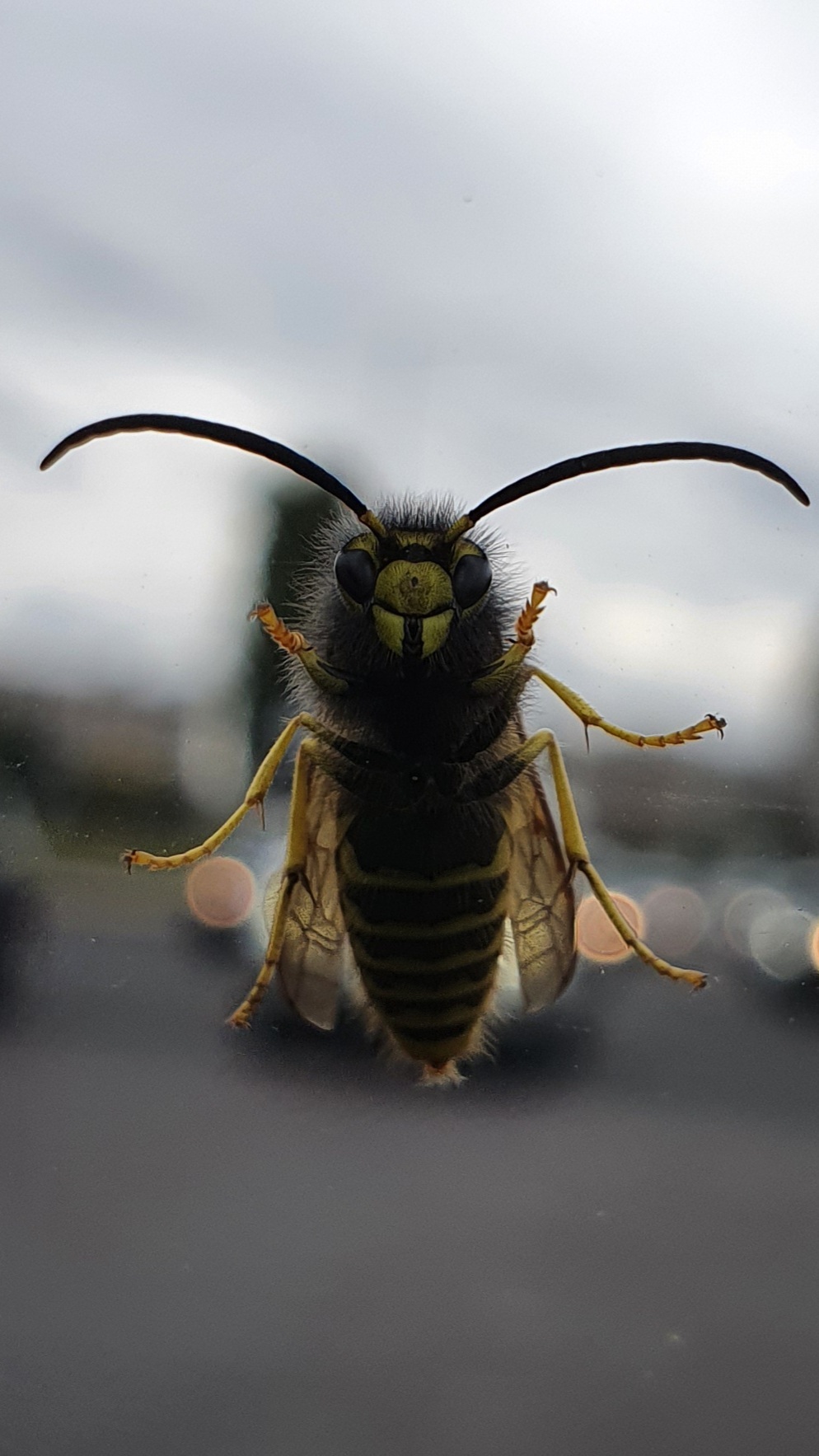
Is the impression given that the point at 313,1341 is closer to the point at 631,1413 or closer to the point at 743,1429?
the point at 631,1413

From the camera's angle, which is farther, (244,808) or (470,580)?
(244,808)

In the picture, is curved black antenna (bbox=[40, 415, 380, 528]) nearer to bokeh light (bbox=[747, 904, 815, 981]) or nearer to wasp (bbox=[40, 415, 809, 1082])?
wasp (bbox=[40, 415, 809, 1082])

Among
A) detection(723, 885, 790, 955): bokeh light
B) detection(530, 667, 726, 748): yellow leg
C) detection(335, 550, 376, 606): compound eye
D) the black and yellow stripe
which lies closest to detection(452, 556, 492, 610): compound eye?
detection(335, 550, 376, 606): compound eye

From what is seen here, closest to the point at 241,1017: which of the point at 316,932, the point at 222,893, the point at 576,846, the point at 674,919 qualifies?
the point at 316,932

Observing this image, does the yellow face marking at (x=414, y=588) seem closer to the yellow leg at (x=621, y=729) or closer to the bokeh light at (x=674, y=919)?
the yellow leg at (x=621, y=729)

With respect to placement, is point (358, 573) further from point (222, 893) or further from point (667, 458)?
point (222, 893)


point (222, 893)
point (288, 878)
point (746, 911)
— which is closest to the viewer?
point (288, 878)

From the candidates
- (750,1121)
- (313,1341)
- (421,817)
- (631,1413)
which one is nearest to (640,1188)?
(750,1121)
